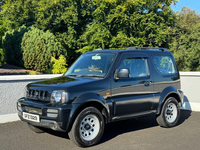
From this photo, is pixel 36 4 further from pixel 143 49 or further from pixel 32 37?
pixel 143 49

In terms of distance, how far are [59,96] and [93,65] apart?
1.48 meters

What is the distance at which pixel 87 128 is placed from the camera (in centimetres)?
555

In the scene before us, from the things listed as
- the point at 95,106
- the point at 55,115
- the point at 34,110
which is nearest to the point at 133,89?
the point at 95,106

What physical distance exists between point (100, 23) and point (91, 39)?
2.00 metres

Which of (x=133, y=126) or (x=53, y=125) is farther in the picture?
(x=133, y=126)

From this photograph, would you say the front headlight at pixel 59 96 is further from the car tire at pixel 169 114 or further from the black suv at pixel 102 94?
the car tire at pixel 169 114

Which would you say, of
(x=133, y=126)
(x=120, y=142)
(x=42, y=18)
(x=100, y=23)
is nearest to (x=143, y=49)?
(x=133, y=126)

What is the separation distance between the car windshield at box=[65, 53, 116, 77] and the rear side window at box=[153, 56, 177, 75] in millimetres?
1433

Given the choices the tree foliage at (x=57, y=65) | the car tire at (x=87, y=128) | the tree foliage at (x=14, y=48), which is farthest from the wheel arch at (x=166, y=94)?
the tree foliage at (x=14, y=48)

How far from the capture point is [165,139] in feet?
20.0

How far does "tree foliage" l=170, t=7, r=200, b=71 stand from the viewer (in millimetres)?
38000

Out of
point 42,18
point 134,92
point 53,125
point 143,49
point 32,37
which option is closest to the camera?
point 53,125

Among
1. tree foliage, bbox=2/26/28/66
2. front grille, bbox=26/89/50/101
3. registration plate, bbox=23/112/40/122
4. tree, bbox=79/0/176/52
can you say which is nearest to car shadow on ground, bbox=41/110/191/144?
registration plate, bbox=23/112/40/122

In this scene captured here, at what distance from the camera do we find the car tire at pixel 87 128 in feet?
17.4
